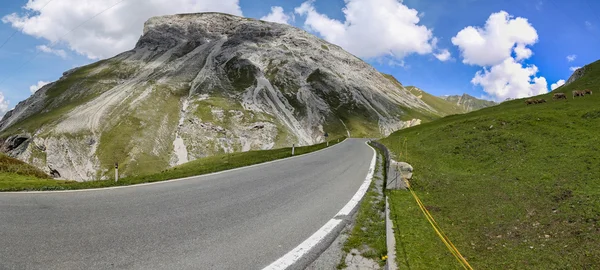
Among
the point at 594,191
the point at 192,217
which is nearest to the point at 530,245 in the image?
the point at 594,191

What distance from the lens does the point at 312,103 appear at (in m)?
168

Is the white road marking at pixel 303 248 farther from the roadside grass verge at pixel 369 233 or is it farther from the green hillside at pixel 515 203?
the green hillside at pixel 515 203

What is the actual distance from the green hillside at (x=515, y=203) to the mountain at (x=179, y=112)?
318 feet

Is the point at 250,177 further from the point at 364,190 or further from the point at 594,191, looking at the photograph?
the point at 594,191

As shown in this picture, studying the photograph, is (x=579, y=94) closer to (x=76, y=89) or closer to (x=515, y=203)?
(x=515, y=203)

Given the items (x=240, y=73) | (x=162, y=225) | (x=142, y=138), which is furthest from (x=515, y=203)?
(x=240, y=73)

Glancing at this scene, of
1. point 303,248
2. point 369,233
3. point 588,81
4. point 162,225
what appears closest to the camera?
point 303,248

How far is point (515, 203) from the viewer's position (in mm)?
9648

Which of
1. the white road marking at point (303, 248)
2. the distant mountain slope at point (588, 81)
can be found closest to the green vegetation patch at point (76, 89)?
the white road marking at point (303, 248)

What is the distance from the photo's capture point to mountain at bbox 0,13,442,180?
105 m

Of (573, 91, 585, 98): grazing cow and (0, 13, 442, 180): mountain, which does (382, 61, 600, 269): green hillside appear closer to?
(573, 91, 585, 98): grazing cow

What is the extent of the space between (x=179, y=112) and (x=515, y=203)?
440 feet

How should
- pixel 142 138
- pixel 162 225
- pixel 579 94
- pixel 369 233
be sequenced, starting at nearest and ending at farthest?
pixel 162 225 → pixel 369 233 → pixel 579 94 → pixel 142 138

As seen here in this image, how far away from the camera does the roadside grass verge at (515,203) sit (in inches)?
242
